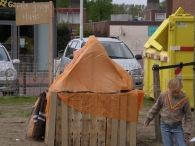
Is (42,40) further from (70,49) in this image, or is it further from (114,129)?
(114,129)

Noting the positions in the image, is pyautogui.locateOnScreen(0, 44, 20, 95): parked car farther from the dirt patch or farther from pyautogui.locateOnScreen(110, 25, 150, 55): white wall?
pyautogui.locateOnScreen(110, 25, 150, 55): white wall

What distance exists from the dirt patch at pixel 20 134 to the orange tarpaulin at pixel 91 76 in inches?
36.1

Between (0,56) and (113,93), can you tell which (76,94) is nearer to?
(113,93)

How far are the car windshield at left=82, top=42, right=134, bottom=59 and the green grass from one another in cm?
331

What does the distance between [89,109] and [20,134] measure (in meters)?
1.90

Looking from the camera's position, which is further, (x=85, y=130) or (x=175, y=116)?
(x=85, y=130)

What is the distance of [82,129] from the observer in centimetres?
780

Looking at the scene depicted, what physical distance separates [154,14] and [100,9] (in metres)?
6.92

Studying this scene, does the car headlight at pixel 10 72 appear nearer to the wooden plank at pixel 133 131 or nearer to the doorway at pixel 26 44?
the wooden plank at pixel 133 131

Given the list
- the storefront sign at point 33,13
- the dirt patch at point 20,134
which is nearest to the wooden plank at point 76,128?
the dirt patch at point 20,134

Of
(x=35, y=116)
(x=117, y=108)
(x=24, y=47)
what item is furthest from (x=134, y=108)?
(x=24, y=47)

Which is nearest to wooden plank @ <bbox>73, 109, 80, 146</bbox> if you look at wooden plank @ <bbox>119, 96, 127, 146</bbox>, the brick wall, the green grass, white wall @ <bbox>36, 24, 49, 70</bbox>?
wooden plank @ <bbox>119, 96, 127, 146</bbox>

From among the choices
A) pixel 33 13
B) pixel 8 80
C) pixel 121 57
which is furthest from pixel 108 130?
pixel 121 57

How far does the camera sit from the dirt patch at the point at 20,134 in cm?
846
